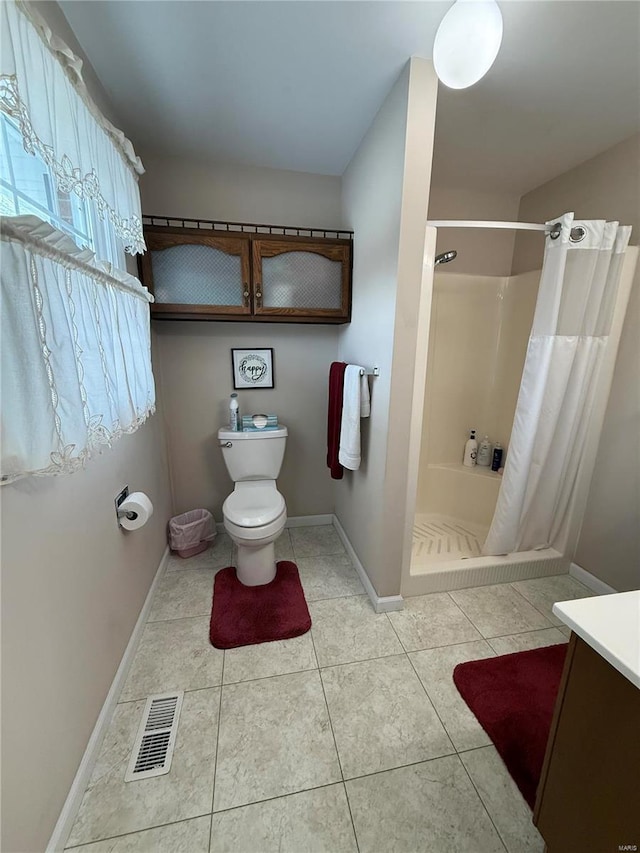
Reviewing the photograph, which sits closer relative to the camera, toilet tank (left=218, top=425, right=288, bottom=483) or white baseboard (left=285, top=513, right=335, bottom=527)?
toilet tank (left=218, top=425, right=288, bottom=483)

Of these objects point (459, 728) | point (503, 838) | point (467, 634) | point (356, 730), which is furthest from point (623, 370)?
point (356, 730)

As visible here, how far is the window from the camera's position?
787 mm

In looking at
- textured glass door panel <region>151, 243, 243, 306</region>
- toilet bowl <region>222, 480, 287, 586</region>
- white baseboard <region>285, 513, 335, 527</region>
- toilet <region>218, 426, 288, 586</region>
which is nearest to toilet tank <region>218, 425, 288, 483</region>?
toilet <region>218, 426, 288, 586</region>

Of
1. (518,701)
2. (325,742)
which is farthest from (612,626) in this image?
(325,742)

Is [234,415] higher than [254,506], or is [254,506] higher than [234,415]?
[234,415]

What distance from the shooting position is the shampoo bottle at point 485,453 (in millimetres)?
2534

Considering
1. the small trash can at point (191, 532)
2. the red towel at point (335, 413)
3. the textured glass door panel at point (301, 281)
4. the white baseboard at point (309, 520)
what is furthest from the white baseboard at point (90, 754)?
the textured glass door panel at point (301, 281)

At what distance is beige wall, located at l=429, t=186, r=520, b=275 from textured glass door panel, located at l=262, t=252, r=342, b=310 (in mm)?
858

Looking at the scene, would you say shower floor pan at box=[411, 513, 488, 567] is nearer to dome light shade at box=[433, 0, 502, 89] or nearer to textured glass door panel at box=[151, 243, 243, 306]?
textured glass door panel at box=[151, 243, 243, 306]

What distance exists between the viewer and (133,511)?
1398 mm

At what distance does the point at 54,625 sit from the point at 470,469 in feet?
8.17

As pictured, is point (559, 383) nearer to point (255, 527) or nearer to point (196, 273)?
point (255, 527)

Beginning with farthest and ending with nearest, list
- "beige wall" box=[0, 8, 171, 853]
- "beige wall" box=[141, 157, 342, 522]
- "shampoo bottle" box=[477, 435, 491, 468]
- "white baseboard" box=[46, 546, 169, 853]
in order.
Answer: "shampoo bottle" box=[477, 435, 491, 468] < "beige wall" box=[141, 157, 342, 522] < "white baseboard" box=[46, 546, 169, 853] < "beige wall" box=[0, 8, 171, 853]

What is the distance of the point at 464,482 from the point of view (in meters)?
2.47
